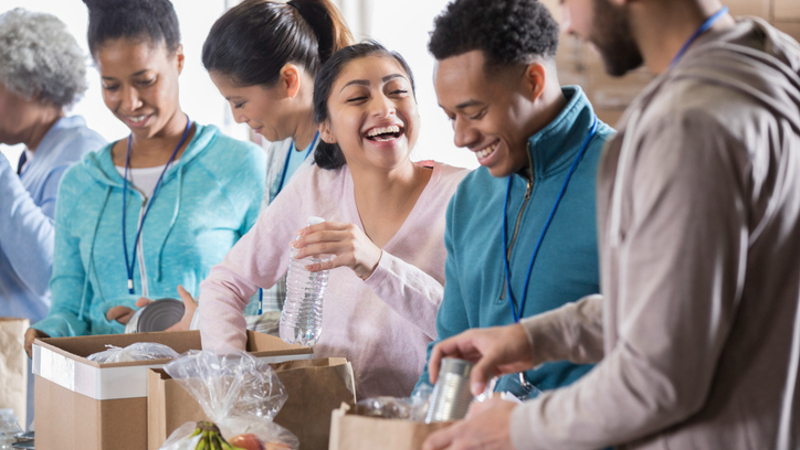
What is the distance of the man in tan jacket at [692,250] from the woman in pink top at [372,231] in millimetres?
800

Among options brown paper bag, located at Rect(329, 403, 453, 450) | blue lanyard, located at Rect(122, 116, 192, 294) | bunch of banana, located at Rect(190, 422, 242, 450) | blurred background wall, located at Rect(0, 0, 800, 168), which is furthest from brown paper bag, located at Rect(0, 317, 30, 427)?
brown paper bag, located at Rect(329, 403, 453, 450)

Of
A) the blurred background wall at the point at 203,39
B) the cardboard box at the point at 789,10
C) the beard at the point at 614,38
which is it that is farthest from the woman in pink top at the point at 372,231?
the cardboard box at the point at 789,10

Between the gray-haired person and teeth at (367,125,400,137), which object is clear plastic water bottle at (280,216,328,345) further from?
the gray-haired person

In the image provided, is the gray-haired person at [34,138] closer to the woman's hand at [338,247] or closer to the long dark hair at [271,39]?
the long dark hair at [271,39]

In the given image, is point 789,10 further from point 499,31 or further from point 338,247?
point 338,247

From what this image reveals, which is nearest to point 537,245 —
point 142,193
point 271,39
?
point 271,39

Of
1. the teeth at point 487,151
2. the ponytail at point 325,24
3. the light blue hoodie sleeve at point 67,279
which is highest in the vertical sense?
the ponytail at point 325,24

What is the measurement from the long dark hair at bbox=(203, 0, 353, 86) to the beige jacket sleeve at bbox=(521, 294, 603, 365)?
1432 millimetres

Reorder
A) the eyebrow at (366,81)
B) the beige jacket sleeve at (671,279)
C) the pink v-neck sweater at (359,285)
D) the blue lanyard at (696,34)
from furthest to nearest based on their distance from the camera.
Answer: the eyebrow at (366,81)
the pink v-neck sweater at (359,285)
the blue lanyard at (696,34)
the beige jacket sleeve at (671,279)

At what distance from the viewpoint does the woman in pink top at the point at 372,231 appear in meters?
1.55

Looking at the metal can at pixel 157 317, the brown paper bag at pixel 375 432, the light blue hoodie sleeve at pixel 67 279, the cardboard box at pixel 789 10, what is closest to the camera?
the brown paper bag at pixel 375 432

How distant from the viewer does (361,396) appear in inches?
60.4

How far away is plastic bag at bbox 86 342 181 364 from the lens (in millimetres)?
1300

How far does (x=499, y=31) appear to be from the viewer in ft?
3.67
